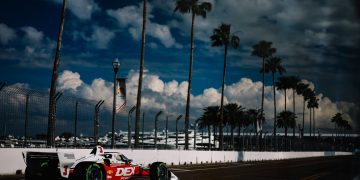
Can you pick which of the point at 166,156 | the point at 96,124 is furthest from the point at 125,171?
the point at 166,156

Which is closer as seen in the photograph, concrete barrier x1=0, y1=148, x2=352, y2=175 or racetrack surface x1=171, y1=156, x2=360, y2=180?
concrete barrier x1=0, y1=148, x2=352, y2=175

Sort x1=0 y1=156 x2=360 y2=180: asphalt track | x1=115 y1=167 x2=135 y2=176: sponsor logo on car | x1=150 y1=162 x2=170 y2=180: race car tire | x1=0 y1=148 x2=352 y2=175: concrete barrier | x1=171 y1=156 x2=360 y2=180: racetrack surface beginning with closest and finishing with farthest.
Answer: x1=150 y1=162 x2=170 y2=180: race car tire → x1=115 y1=167 x2=135 y2=176: sponsor logo on car → x1=0 y1=148 x2=352 y2=175: concrete barrier → x1=0 y1=156 x2=360 y2=180: asphalt track → x1=171 y1=156 x2=360 y2=180: racetrack surface

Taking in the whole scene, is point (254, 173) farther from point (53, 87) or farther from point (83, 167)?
point (83, 167)

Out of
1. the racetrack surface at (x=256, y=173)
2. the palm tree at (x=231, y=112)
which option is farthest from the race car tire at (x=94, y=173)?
the palm tree at (x=231, y=112)

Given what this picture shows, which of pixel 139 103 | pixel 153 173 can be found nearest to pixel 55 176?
pixel 153 173

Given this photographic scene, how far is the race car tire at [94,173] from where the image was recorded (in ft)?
37.8

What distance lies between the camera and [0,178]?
16.5 m

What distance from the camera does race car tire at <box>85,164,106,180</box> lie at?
454 inches

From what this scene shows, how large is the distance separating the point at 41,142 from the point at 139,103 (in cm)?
1549

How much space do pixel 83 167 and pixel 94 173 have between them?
0.48 m

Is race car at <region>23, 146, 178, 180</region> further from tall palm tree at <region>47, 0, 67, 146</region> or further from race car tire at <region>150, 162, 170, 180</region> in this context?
tall palm tree at <region>47, 0, 67, 146</region>

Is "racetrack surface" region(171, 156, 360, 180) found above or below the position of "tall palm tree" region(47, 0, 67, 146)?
below

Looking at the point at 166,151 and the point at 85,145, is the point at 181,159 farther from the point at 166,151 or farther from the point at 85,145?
the point at 85,145

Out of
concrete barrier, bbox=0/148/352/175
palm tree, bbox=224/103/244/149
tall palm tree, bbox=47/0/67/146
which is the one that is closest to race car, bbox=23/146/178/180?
concrete barrier, bbox=0/148/352/175
